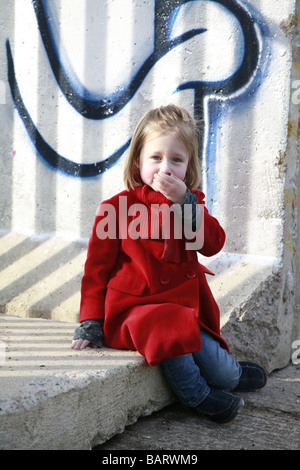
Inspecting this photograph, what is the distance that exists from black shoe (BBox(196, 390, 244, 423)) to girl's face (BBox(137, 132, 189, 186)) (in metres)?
0.82

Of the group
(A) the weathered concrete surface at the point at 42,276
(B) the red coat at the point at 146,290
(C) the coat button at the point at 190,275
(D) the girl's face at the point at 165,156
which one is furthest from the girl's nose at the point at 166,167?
(A) the weathered concrete surface at the point at 42,276

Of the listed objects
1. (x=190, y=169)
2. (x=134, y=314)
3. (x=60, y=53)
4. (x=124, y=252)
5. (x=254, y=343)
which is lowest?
(x=254, y=343)

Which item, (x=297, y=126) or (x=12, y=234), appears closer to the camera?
(x=297, y=126)

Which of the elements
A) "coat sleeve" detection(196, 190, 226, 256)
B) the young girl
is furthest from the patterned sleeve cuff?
"coat sleeve" detection(196, 190, 226, 256)

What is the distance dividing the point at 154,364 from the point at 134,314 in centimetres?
20

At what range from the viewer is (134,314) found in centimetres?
208

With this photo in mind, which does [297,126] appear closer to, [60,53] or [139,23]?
[139,23]

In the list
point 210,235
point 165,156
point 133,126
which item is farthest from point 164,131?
point 133,126

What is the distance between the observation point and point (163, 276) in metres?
2.14

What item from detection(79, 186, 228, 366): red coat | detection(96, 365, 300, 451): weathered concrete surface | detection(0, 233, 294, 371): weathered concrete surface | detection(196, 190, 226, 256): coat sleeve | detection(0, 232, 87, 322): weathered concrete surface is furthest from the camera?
detection(0, 232, 87, 322): weathered concrete surface

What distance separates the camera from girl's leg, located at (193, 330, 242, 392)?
7.07 feet

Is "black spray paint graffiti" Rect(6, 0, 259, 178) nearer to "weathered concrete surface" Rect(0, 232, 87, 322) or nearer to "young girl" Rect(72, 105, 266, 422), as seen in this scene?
"weathered concrete surface" Rect(0, 232, 87, 322)

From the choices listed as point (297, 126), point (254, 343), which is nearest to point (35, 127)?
point (297, 126)

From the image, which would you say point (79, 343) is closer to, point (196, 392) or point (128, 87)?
point (196, 392)
